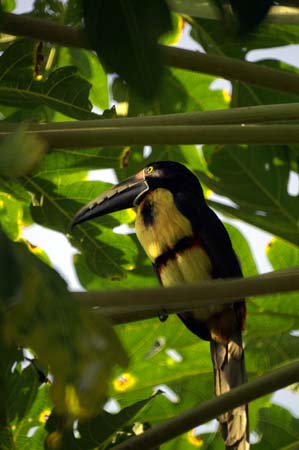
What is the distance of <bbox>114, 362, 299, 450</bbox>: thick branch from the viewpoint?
217 centimetres

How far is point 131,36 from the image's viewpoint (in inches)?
68.5

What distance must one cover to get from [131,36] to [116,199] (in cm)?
182

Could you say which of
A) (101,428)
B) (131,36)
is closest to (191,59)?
(131,36)

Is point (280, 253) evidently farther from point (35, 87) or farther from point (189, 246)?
point (35, 87)

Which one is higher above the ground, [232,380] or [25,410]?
[25,410]

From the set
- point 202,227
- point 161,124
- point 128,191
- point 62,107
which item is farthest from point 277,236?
point 161,124

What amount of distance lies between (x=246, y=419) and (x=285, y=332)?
58cm

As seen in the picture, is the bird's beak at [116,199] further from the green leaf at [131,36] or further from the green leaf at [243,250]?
the green leaf at [131,36]

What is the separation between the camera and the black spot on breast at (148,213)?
365 centimetres

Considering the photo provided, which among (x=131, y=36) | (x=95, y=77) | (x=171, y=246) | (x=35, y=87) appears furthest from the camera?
(x=95, y=77)

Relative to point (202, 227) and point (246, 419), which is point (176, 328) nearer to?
point (202, 227)

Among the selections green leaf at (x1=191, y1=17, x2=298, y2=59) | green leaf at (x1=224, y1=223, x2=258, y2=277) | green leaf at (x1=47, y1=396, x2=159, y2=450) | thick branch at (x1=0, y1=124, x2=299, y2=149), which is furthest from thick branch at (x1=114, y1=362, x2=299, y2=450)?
green leaf at (x1=224, y1=223, x2=258, y2=277)

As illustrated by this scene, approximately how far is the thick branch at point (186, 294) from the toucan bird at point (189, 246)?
1348mm

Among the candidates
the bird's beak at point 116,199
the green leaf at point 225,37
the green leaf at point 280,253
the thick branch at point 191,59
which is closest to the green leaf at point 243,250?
the green leaf at point 280,253
